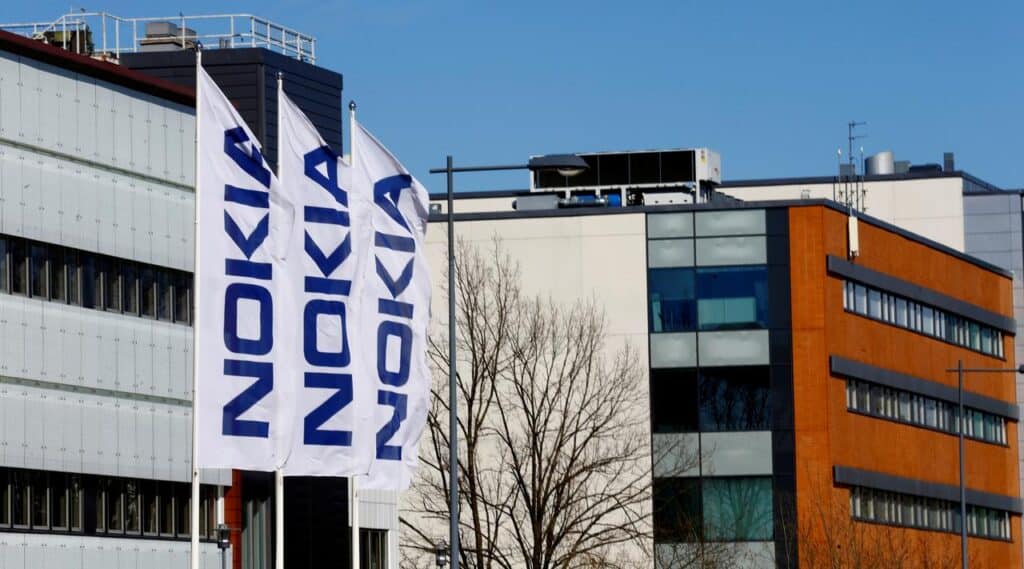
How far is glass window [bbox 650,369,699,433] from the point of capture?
83.6 meters

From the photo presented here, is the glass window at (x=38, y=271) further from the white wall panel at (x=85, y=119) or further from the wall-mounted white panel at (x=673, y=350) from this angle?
the wall-mounted white panel at (x=673, y=350)

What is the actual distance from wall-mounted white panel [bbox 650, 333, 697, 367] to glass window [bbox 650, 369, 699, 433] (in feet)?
0.93

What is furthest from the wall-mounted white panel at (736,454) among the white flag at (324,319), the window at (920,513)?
the white flag at (324,319)

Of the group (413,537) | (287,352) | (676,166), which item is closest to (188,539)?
(287,352)

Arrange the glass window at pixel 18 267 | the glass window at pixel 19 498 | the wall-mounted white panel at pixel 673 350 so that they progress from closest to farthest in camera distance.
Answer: the glass window at pixel 18 267 < the glass window at pixel 19 498 < the wall-mounted white panel at pixel 673 350

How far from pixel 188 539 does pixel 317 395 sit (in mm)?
19367

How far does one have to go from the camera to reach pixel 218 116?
29266 mm

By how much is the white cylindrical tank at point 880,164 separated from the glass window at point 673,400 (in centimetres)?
4385

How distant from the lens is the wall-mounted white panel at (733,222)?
3285 inches

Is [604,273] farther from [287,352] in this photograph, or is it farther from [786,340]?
[287,352]

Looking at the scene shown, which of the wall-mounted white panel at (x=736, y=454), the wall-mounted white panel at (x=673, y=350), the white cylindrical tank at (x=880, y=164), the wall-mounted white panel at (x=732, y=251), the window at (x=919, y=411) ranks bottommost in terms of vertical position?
the wall-mounted white panel at (x=736, y=454)

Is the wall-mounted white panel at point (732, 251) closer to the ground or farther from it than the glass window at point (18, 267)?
farther from it

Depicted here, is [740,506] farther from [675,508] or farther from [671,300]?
[671,300]

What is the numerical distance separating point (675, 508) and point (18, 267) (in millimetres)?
42525
